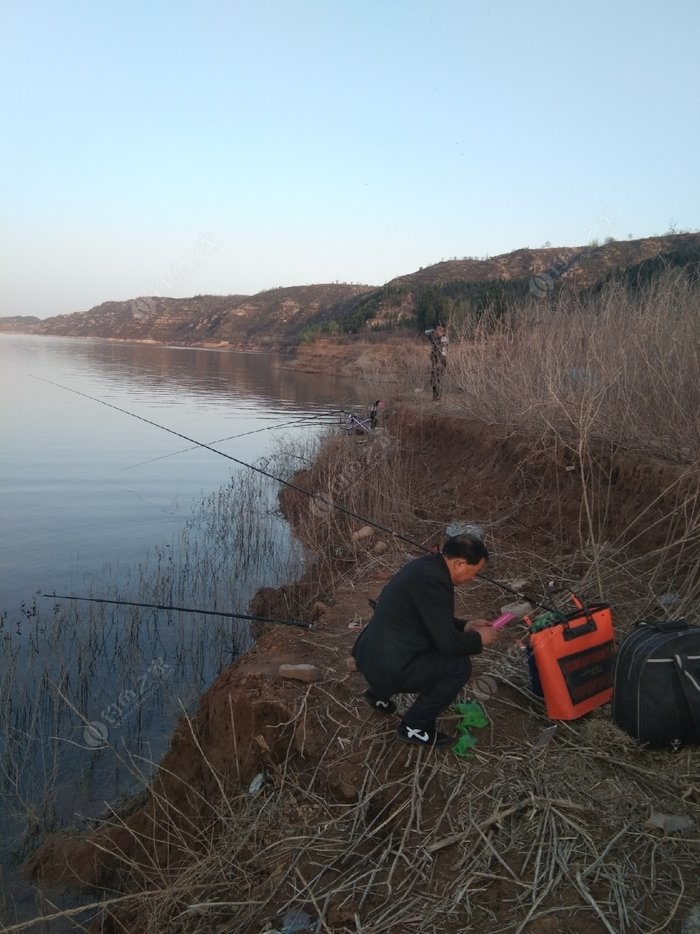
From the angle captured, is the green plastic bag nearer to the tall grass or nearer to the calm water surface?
the tall grass

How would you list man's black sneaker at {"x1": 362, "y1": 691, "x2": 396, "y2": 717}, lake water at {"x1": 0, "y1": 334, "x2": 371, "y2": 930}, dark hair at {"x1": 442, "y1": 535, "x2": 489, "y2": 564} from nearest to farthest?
dark hair at {"x1": 442, "y1": 535, "x2": 489, "y2": 564} → man's black sneaker at {"x1": 362, "y1": 691, "x2": 396, "y2": 717} → lake water at {"x1": 0, "y1": 334, "x2": 371, "y2": 930}

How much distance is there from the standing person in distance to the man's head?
10730 mm

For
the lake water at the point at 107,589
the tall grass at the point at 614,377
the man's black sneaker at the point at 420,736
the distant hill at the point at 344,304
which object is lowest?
the lake water at the point at 107,589

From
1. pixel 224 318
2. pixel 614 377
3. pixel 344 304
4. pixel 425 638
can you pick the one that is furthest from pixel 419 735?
pixel 224 318

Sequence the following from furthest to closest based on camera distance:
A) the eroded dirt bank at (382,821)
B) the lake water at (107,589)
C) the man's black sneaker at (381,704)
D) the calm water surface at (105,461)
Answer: the calm water surface at (105,461) → the lake water at (107,589) → the man's black sneaker at (381,704) → the eroded dirt bank at (382,821)

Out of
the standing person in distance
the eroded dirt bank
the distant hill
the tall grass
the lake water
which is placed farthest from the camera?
the distant hill

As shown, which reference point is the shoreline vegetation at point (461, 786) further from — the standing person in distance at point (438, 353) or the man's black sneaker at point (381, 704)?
the standing person in distance at point (438, 353)

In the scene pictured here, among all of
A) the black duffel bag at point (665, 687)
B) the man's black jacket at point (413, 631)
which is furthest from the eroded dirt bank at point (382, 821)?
the man's black jacket at point (413, 631)

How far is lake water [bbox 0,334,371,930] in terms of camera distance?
5.11 m

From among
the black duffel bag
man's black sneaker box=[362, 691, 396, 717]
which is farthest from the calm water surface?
the black duffel bag

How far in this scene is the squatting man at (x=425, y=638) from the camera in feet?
10.9

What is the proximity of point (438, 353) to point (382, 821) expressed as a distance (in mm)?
11415

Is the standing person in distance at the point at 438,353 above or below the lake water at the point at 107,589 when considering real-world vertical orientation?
above

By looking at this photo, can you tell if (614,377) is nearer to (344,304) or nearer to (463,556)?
(463,556)
